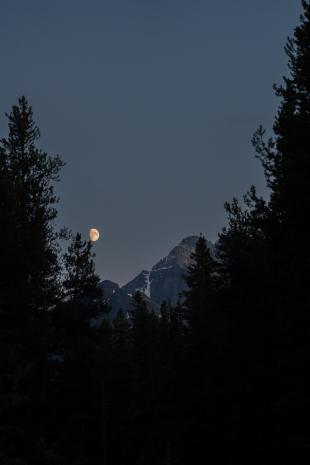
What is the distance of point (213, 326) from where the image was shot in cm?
1784

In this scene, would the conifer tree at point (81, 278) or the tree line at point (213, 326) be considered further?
the conifer tree at point (81, 278)

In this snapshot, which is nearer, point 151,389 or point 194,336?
point 194,336

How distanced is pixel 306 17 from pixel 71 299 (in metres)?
18.1

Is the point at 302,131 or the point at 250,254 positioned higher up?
the point at 302,131

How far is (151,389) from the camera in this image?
3828 cm

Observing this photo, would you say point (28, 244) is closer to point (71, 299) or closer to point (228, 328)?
point (228, 328)

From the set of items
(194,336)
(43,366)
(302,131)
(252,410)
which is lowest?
(252,410)

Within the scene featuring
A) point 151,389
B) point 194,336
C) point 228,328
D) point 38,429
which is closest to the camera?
point 228,328

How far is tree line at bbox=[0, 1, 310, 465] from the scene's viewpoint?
1205 cm

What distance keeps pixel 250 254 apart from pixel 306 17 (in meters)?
7.86

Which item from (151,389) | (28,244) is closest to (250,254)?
(28,244)

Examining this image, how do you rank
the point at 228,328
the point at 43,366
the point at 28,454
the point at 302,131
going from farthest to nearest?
the point at 43,366, the point at 228,328, the point at 28,454, the point at 302,131

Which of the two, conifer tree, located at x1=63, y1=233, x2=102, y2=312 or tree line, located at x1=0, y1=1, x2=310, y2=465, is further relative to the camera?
conifer tree, located at x1=63, y1=233, x2=102, y2=312

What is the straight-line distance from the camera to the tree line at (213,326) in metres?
12.1
